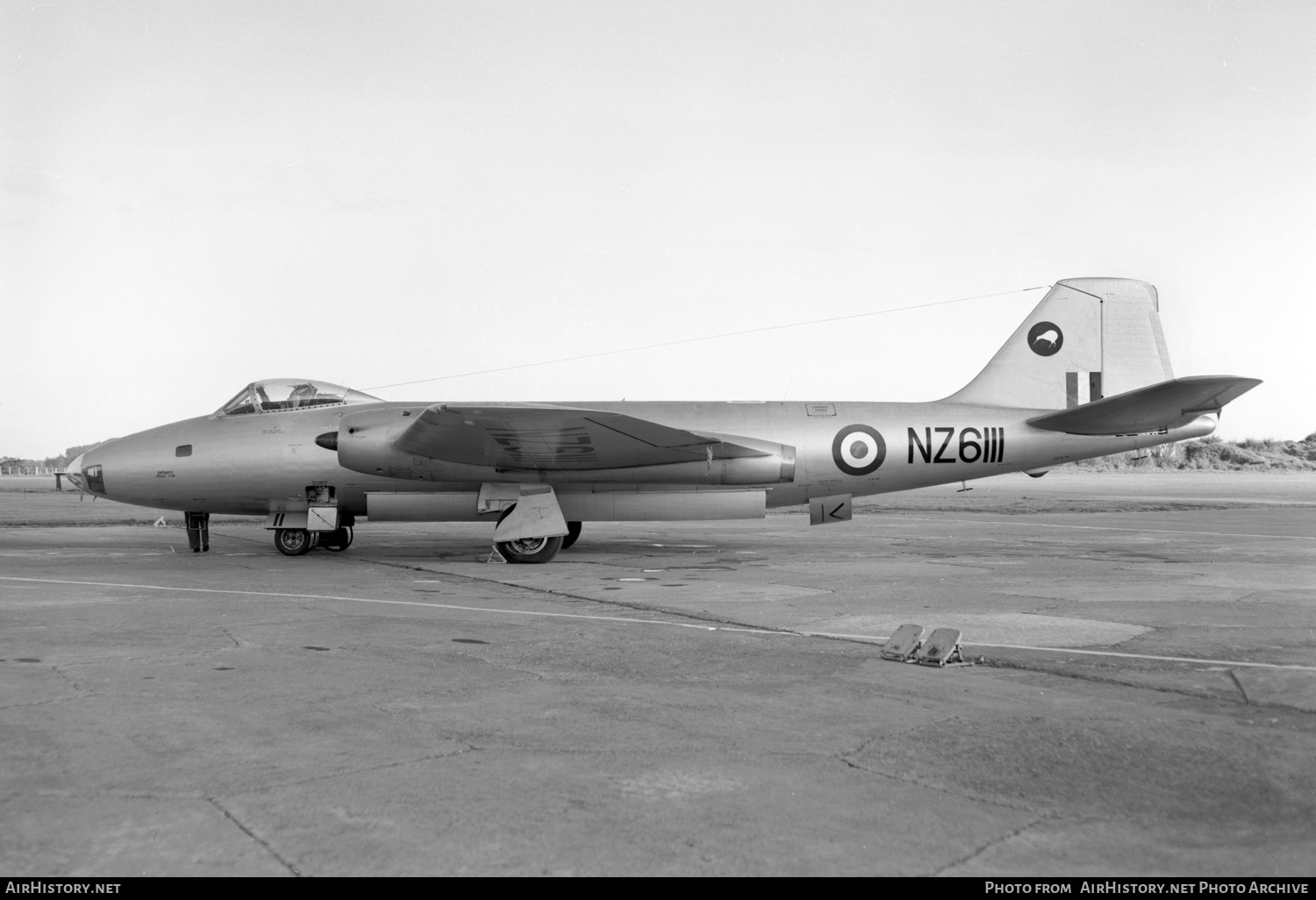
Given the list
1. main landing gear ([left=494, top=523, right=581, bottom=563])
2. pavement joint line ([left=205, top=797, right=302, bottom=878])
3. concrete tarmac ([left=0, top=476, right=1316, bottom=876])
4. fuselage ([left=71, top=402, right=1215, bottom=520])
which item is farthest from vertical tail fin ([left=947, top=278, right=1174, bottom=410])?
pavement joint line ([left=205, top=797, right=302, bottom=878])

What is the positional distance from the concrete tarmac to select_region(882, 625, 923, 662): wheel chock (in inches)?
6.1

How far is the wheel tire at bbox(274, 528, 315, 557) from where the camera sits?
622 inches

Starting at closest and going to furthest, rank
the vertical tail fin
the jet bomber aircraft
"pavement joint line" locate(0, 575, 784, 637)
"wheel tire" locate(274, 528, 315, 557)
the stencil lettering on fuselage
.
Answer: "pavement joint line" locate(0, 575, 784, 637) → the jet bomber aircraft → "wheel tire" locate(274, 528, 315, 557) → the stencil lettering on fuselage → the vertical tail fin

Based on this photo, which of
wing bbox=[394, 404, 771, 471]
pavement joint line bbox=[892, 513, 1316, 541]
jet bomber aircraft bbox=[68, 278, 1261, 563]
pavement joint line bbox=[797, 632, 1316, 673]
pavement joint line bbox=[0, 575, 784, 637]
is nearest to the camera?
pavement joint line bbox=[797, 632, 1316, 673]

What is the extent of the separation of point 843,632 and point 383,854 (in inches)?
208

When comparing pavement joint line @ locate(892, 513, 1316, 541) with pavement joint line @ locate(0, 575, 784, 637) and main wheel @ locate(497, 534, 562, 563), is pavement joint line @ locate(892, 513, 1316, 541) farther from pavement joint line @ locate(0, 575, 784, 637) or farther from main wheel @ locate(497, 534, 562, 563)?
pavement joint line @ locate(0, 575, 784, 637)

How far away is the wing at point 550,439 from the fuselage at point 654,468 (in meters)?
0.43

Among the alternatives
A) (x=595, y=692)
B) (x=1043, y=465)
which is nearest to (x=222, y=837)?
(x=595, y=692)

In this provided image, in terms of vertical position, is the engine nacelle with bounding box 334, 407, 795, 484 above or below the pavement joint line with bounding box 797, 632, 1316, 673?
above

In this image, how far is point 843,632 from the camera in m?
7.94

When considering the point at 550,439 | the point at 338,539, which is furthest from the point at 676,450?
the point at 338,539

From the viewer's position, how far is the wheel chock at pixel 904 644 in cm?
673

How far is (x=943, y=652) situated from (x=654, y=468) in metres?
9.08

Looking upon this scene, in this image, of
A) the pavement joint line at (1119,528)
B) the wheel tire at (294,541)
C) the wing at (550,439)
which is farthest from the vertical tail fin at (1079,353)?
the wheel tire at (294,541)
